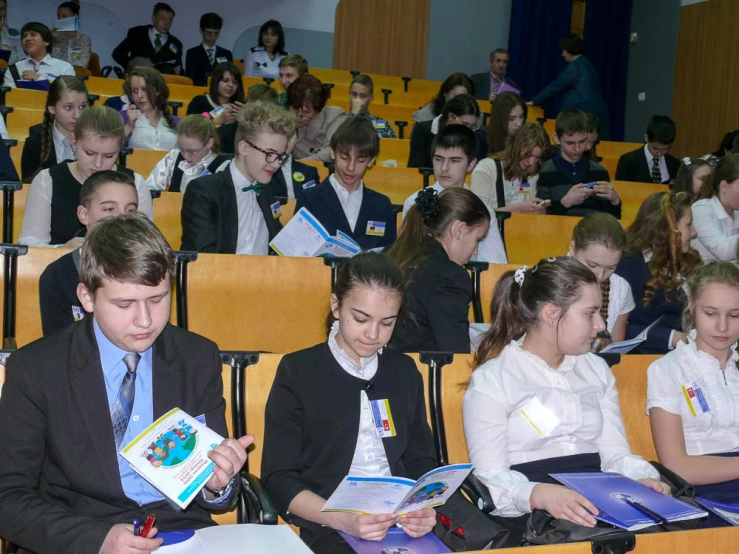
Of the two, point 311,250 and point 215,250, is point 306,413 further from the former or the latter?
point 215,250

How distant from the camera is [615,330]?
13.3 ft

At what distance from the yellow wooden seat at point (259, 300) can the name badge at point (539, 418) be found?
4.29ft

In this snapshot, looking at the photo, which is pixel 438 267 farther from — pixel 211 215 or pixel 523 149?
pixel 523 149

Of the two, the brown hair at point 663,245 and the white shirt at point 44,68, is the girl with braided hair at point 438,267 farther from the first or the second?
the white shirt at point 44,68

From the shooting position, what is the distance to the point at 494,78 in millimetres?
9695

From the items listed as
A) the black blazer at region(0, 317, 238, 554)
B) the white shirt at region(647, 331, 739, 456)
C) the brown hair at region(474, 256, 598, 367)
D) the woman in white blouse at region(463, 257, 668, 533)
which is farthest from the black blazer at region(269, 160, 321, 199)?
the black blazer at region(0, 317, 238, 554)

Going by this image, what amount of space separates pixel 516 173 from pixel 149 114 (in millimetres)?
2693

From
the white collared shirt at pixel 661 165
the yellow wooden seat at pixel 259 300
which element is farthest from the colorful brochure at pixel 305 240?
the white collared shirt at pixel 661 165

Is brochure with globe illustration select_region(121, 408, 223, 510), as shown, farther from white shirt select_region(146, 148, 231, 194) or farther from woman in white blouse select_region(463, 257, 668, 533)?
white shirt select_region(146, 148, 231, 194)

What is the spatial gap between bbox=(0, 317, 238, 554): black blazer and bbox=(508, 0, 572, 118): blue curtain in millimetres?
9361

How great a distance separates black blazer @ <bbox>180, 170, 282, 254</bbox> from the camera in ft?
13.6

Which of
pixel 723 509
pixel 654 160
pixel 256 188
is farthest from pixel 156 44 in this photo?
pixel 723 509

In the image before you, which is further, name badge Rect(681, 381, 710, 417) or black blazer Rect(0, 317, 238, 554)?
name badge Rect(681, 381, 710, 417)

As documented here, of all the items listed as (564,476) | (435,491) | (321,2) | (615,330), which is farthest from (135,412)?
(321,2)
